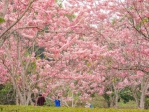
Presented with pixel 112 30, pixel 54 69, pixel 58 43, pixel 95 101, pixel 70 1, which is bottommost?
pixel 95 101

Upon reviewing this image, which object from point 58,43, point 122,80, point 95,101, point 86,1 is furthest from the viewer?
point 95,101

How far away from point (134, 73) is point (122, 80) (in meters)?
2.86

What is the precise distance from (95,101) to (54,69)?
44.3 feet

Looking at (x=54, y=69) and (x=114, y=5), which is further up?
(x=114, y=5)

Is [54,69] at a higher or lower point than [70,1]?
lower

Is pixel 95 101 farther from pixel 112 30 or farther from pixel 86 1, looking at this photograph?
pixel 86 1

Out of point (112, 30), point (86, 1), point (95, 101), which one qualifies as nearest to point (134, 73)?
point (112, 30)

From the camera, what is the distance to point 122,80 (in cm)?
1550

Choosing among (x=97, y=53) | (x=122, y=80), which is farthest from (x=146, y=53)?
(x=122, y=80)

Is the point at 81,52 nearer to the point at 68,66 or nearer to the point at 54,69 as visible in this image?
the point at 54,69

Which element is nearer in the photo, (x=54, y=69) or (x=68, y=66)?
(x=54, y=69)

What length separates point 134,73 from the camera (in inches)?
500

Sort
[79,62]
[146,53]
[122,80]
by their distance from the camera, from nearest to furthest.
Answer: [146,53] → [79,62] → [122,80]

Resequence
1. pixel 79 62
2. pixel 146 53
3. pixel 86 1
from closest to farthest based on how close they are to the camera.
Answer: pixel 146 53
pixel 86 1
pixel 79 62
